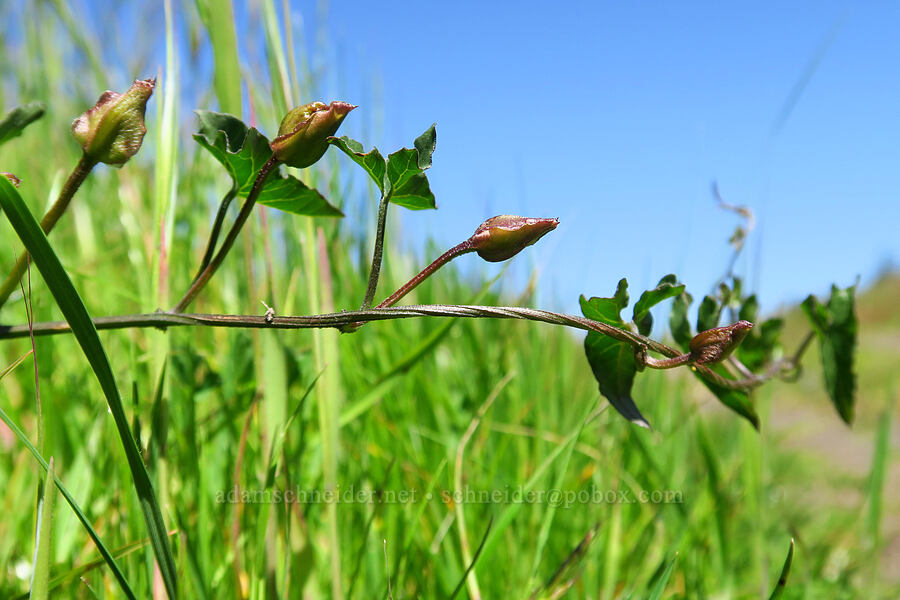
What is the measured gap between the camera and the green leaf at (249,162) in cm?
27

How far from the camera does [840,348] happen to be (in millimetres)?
462

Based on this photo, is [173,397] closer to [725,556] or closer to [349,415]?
[349,415]

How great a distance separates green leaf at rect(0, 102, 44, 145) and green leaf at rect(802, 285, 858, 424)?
0.47 metres

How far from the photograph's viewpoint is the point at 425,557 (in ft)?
1.85

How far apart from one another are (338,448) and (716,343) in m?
0.23

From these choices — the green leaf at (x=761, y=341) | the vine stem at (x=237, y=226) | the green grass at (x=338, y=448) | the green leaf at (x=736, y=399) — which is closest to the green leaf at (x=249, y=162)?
the vine stem at (x=237, y=226)

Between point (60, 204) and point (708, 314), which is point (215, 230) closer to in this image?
point (60, 204)

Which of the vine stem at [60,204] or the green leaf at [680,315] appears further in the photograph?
the green leaf at [680,315]

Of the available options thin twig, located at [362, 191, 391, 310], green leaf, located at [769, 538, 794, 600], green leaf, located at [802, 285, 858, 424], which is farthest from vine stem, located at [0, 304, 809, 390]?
green leaf, located at [802, 285, 858, 424]

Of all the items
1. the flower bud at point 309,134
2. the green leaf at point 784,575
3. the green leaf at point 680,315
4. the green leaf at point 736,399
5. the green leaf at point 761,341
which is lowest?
the green leaf at point 784,575

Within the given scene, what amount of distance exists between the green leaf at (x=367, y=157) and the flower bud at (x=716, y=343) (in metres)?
0.14

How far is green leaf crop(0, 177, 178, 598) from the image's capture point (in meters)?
0.23

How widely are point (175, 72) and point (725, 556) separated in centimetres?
63

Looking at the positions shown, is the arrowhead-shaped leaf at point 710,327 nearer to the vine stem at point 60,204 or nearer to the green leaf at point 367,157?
the green leaf at point 367,157
